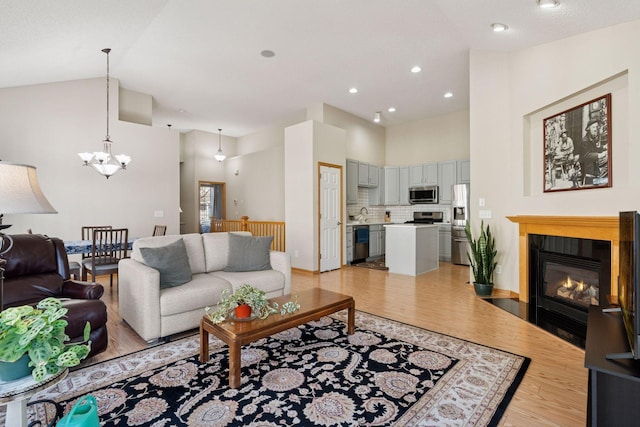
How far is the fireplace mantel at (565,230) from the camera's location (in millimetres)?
2912

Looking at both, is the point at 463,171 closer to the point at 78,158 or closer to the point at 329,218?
the point at 329,218

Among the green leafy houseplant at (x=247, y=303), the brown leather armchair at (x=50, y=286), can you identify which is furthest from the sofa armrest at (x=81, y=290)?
the green leafy houseplant at (x=247, y=303)

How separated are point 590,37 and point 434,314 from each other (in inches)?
129

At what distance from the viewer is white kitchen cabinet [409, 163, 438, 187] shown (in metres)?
7.44

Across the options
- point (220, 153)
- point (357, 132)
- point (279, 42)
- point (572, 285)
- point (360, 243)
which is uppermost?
point (279, 42)

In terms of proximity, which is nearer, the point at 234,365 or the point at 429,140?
the point at 234,365

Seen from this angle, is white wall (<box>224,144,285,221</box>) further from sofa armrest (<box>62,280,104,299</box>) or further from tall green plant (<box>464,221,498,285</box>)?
sofa armrest (<box>62,280,104,299</box>)

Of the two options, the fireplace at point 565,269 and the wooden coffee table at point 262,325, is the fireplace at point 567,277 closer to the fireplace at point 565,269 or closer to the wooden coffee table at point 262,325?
the fireplace at point 565,269

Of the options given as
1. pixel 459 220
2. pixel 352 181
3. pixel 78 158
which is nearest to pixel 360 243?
pixel 352 181

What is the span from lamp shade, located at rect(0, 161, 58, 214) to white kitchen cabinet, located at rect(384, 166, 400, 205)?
7.25 meters

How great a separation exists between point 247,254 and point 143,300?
122 cm

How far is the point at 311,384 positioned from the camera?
2.17 meters

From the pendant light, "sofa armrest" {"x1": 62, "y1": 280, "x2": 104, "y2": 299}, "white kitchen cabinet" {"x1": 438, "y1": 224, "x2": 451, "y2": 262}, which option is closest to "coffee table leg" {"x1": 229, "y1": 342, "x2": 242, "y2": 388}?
"sofa armrest" {"x1": 62, "y1": 280, "x2": 104, "y2": 299}

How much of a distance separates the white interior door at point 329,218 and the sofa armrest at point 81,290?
4.02 m
